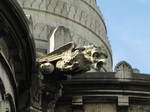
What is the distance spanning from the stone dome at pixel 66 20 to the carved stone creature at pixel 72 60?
20.5 ft

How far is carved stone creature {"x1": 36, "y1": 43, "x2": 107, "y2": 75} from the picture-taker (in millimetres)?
23500

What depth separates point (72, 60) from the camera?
941 inches

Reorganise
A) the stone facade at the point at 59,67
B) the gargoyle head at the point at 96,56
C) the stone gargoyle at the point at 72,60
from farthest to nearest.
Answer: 1. the stone gargoyle at the point at 72,60
2. the gargoyle head at the point at 96,56
3. the stone facade at the point at 59,67

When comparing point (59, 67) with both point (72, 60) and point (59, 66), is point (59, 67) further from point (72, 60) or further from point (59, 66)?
point (72, 60)

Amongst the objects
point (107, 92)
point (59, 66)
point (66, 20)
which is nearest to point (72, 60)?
point (59, 66)

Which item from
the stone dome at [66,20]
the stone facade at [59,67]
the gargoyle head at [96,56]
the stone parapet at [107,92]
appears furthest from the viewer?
the stone dome at [66,20]

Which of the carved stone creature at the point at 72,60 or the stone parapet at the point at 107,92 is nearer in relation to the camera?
the carved stone creature at the point at 72,60

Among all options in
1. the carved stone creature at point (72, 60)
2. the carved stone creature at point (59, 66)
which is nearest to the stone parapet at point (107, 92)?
the carved stone creature at point (59, 66)

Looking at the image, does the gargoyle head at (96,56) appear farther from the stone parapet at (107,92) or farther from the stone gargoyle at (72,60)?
the stone parapet at (107,92)

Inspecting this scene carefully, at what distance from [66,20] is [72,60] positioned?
9.46 m

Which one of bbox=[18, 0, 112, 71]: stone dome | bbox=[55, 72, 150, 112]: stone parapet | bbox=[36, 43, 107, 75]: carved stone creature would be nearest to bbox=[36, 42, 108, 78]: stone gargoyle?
bbox=[36, 43, 107, 75]: carved stone creature

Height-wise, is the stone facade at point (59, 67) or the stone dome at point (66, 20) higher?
the stone dome at point (66, 20)

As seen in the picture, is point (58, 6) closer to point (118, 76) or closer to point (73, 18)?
point (73, 18)

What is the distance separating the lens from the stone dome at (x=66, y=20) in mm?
31797
